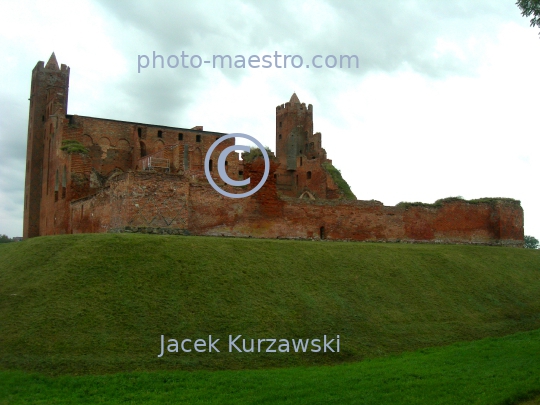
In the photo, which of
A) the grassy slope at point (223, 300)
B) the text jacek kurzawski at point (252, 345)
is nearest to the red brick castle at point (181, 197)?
the grassy slope at point (223, 300)

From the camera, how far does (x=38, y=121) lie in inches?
1446

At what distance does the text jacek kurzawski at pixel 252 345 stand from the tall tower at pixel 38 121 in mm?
25220

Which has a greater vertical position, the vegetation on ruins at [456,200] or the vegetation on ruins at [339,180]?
the vegetation on ruins at [339,180]

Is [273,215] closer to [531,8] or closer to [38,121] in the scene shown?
[531,8]

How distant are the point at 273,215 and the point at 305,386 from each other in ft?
40.1

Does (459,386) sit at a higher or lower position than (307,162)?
lower

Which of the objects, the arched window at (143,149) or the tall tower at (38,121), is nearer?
the tall tower at (38,121)

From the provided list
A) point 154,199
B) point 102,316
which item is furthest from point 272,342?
point 154,199

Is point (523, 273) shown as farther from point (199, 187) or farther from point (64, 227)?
point (64, 227)

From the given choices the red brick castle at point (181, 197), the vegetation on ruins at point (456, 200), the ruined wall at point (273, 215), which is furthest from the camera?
the vegetation on ruins at point (456, 200)

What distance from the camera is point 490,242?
2873 cm

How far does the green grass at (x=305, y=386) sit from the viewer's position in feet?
34.5

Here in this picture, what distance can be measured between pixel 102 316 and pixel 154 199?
7541 millimetres

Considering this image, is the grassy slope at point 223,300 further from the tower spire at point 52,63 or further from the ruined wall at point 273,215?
the tower spire at point 52,63
